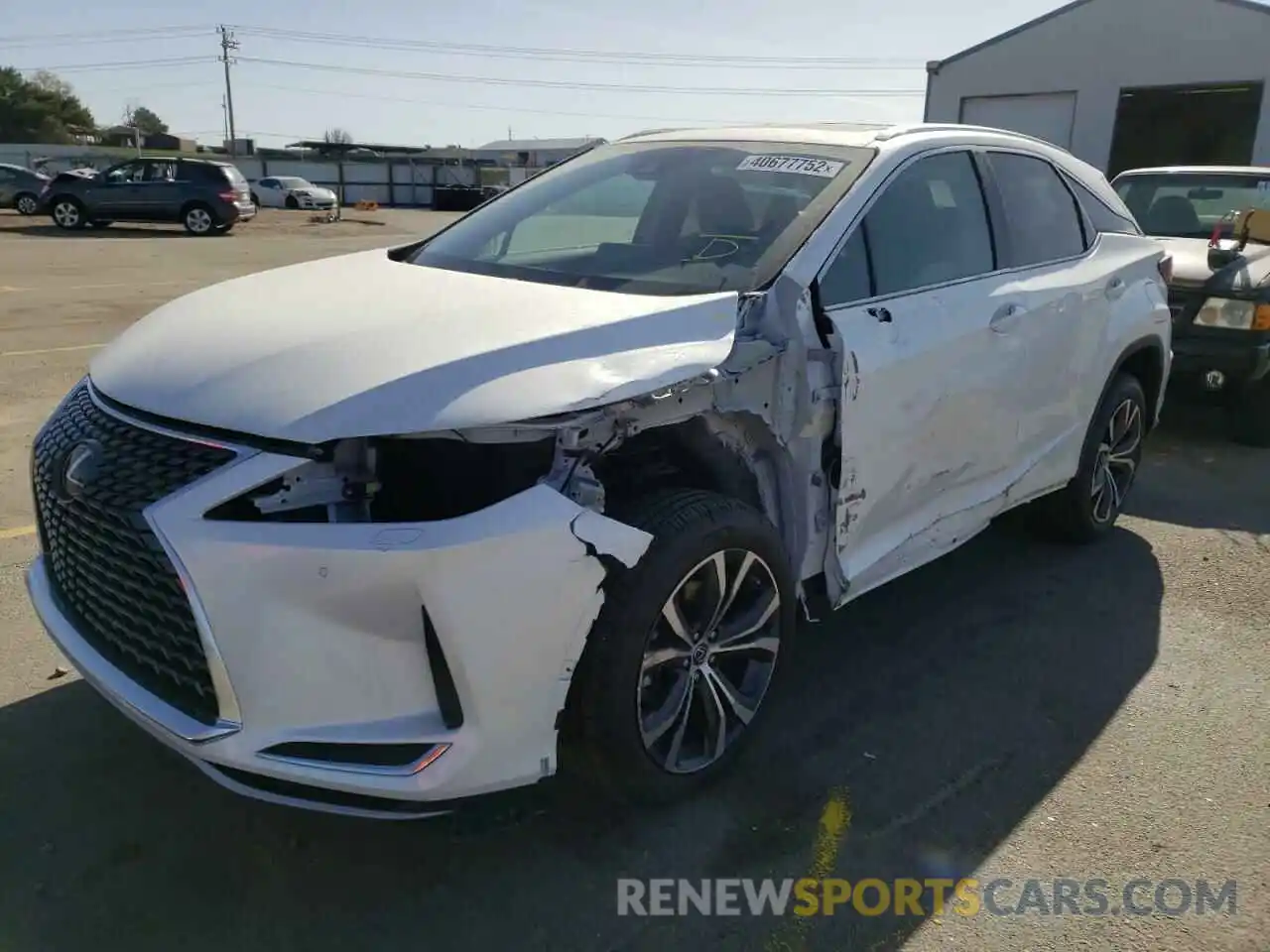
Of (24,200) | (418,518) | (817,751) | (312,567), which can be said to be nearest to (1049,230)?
(817,751)

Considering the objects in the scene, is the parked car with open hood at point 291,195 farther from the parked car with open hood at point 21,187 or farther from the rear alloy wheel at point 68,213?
the rear alloy wheel at point 68,213

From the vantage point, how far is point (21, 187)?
2698cm

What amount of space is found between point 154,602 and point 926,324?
239 cm

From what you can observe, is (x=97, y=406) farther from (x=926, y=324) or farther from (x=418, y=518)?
(x=926, y=324)

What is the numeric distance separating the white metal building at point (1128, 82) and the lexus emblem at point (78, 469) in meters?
22.4

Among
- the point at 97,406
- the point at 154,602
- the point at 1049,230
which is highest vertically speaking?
the point at 1049,230

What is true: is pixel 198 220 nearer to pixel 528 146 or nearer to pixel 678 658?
pixel 678 658

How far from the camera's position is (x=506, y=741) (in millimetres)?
2270

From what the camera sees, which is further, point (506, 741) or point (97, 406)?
point (97, 406)

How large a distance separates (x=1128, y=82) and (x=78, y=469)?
77.5 feet

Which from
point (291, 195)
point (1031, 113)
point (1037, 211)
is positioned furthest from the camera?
point (291, 195)

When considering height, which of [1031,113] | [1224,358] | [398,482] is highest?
[1031,113]

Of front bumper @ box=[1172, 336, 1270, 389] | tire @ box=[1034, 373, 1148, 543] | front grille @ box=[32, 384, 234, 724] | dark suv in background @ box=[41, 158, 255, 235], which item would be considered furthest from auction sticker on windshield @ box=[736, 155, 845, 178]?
dark suv in background @ box=[41, 158, 255, 235]

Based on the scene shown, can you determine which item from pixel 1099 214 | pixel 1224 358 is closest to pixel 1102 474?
pixel 1099 214
